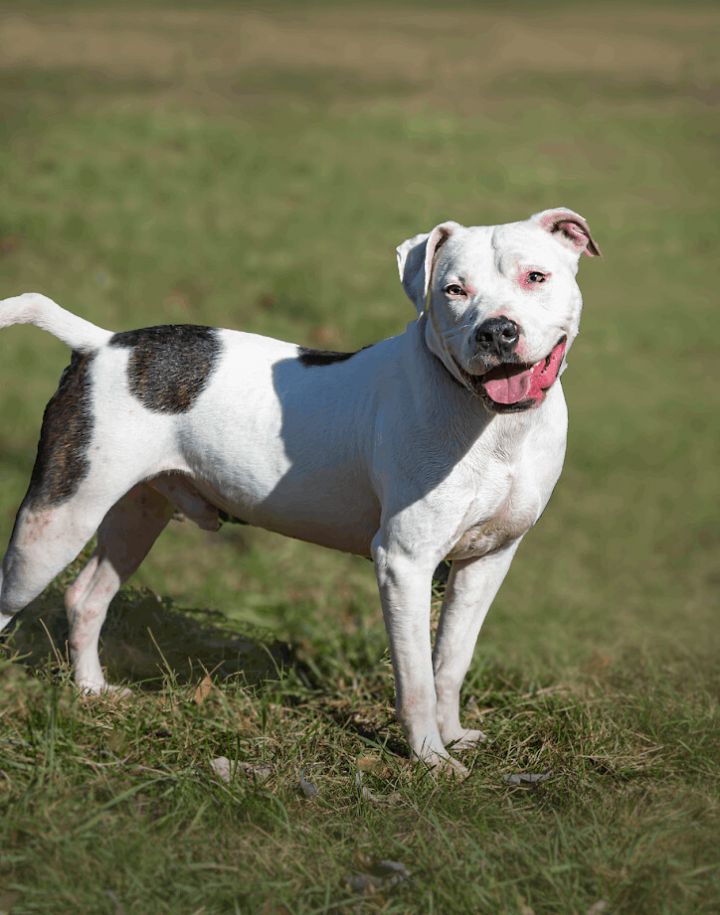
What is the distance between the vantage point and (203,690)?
471cm

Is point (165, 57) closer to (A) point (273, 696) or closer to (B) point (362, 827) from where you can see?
(A) point (273, 696)

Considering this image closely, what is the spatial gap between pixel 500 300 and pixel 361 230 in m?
9.75

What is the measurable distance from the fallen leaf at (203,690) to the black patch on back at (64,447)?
945 millimetres

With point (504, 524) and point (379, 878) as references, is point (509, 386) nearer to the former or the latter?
point (504, 524)

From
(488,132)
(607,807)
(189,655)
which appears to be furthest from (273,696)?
(488,132)

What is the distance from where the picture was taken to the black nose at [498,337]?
12.1ft

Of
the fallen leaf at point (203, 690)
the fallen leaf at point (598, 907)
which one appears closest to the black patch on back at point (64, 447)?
the fallen leaf at point (203, 690)

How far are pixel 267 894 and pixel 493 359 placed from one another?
5.73 feet

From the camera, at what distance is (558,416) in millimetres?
4348

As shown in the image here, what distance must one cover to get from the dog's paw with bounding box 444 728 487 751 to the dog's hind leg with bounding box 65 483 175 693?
1.54 m

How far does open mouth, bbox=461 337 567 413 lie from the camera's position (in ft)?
12.6

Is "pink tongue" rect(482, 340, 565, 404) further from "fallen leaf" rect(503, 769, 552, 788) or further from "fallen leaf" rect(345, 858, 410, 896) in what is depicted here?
→ "fallen leaf" rect(345, 858, 410, 896)

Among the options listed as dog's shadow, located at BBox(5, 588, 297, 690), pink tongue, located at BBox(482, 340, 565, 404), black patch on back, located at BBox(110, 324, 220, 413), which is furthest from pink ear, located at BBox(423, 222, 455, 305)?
dog's shadow, located at BBox(5, 588, 297, 690)

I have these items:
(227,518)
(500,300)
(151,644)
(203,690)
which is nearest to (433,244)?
(500,300)
